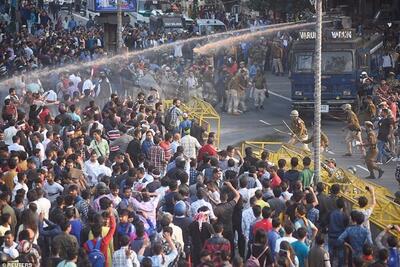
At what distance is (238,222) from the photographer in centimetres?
1686

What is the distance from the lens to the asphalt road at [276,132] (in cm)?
2708

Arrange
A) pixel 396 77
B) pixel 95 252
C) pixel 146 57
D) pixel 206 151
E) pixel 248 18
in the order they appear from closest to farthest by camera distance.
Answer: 1. pixel 95 252
2. pixel 206 151
3. pixel 396 77
4. pixel 146 57
5. pixel 248 18

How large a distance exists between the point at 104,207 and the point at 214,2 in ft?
180

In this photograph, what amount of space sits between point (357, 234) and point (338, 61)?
18.7 meters

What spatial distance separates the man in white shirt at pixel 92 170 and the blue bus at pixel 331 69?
594 inches

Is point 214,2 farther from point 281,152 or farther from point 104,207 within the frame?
point 104,207

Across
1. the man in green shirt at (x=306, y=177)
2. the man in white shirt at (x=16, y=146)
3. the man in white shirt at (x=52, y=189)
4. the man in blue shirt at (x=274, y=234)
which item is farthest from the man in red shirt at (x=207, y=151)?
the man in blue shirt at (x=274, y=234)

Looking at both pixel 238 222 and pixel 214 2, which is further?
pixel 214 2

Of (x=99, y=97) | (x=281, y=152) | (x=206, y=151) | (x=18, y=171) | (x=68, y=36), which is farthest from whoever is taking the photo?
(x=68, y=36)

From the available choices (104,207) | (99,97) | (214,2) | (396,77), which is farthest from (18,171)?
(214,2)

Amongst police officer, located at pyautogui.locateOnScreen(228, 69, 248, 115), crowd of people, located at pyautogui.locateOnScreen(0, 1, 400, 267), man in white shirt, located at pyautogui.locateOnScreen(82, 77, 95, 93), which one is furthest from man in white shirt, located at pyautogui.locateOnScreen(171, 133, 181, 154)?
police officer, located at pyautogui.locateOnScreen(228, 69, 248, 115)

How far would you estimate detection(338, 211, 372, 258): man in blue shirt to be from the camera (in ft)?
50.0

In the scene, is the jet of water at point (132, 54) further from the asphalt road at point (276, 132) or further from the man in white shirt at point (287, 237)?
the man in white shirt at point (287, 237)

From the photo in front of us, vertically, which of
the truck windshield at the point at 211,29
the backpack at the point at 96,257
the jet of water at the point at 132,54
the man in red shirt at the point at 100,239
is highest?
the truck windshield at the point at 211,29
